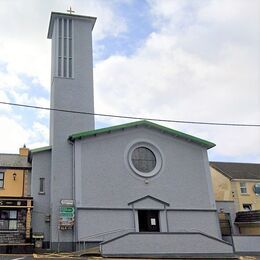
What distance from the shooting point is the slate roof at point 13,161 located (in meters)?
28.9

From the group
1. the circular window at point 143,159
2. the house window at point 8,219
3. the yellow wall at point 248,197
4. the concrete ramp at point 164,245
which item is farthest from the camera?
the yellow wall at point 248,197

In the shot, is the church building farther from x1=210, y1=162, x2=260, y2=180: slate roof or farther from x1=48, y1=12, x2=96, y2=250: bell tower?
x1=210, y1=162, x2=260, y2=180: slate roof

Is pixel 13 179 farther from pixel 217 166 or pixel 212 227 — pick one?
pixel 217 166

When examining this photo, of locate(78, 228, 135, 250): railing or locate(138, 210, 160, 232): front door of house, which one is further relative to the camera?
locate(138, 210, 160, 232): front door of house

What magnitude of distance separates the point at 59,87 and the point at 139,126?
7.03 m

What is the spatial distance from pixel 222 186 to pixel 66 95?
1946cm

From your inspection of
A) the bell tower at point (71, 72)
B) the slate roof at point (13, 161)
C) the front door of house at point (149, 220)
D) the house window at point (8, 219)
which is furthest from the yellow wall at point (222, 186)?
the house window at point (8, 219)

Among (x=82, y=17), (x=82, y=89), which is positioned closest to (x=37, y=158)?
(x=82, y=89)

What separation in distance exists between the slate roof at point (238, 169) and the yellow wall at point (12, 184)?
20891 mm

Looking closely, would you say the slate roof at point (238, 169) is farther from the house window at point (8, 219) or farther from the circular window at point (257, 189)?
the house window at point (8, 219)

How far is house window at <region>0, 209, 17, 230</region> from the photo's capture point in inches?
977

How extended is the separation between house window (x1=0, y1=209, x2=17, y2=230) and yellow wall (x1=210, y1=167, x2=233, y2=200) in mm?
21724

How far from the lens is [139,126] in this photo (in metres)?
29.3

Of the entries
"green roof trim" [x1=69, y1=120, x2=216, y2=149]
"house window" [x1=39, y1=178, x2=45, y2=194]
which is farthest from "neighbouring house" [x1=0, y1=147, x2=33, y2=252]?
"green roof trim" [x1=69, y1=120, x2=216, y2=149]
